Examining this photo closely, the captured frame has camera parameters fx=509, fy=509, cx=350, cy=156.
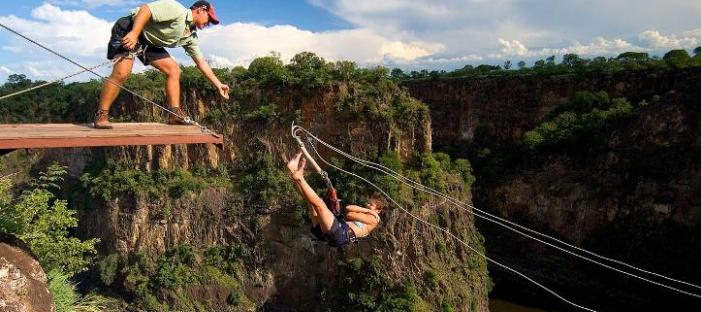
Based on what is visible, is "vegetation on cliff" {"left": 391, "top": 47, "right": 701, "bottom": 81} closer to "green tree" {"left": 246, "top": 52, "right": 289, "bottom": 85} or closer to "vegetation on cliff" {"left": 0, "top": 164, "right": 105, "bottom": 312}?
"green tree" {"left": 246, "top": 52, "right": 289, "bottom": 85}

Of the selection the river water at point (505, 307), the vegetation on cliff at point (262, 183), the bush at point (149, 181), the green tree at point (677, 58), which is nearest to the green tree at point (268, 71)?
the vegetation on cliff at point (262, 183)

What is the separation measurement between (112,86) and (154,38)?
79 centimetres

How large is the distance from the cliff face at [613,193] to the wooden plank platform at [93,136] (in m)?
29.1

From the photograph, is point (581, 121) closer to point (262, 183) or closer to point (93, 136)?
point (262, 183)

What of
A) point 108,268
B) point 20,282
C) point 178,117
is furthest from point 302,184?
point 108,268

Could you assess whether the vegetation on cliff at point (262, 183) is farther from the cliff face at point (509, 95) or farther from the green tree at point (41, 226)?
the cliff face at point (509, 95)

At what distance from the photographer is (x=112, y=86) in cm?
629

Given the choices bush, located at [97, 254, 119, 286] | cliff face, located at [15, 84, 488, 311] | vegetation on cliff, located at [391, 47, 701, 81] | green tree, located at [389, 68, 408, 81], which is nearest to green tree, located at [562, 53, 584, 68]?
vegetation on cliff, located at [391, 47, 701, 81]

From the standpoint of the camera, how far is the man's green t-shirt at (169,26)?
6.08 meters

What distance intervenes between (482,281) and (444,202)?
16.3 ft

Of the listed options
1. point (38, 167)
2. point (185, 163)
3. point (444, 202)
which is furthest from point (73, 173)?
point (444, 202)

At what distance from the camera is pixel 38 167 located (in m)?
36.8

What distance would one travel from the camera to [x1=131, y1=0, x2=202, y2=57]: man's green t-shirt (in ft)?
19.9

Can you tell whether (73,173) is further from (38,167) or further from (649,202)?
(649,202)
